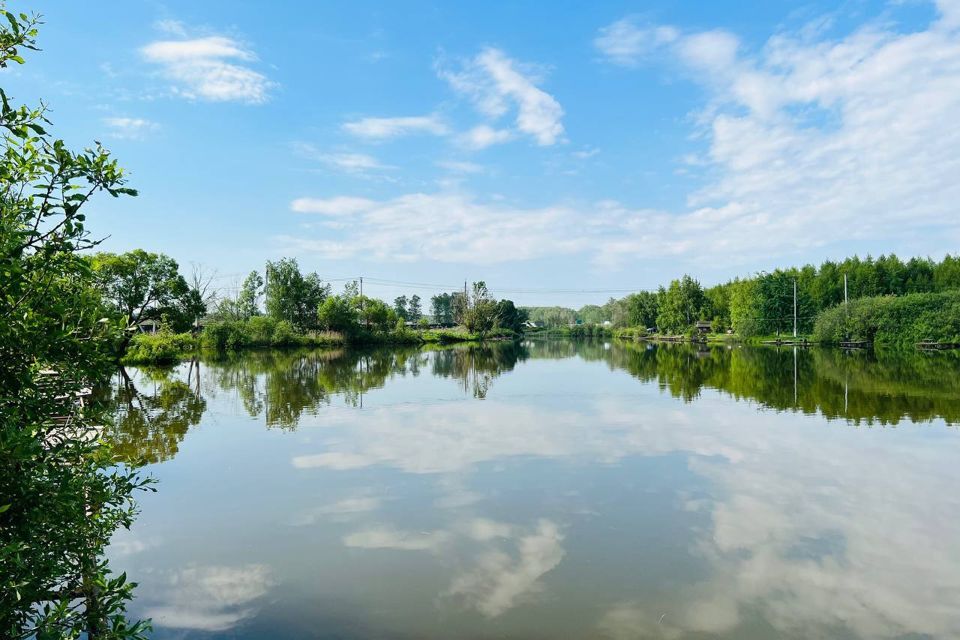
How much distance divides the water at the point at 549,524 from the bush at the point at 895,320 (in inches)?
1429

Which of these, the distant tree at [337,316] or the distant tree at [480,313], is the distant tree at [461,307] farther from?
the distant tree at [337,316]

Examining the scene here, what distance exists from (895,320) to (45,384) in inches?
2286

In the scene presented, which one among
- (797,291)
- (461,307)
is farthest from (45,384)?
(461,307)

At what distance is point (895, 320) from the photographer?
154ft

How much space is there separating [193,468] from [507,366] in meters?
25.6

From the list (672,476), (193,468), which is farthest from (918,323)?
(193,468)

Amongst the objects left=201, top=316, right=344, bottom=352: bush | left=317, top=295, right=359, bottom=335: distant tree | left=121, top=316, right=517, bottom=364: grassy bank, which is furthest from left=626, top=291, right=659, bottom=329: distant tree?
left=201, top=316, right=344, bottom=352: bush

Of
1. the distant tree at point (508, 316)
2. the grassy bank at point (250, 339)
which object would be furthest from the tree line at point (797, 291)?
the grassy bank at point (250, 339)

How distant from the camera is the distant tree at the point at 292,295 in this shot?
6078 centimetres

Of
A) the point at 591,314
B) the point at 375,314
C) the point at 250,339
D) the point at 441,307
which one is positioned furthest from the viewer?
the point at 591,314

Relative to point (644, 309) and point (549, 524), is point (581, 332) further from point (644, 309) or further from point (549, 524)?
point (549, 524)

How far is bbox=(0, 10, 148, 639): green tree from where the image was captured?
251 centimetres

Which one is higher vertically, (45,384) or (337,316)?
(337,316)

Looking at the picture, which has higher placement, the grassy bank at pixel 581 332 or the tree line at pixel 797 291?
the tree line at pixel 797 291
